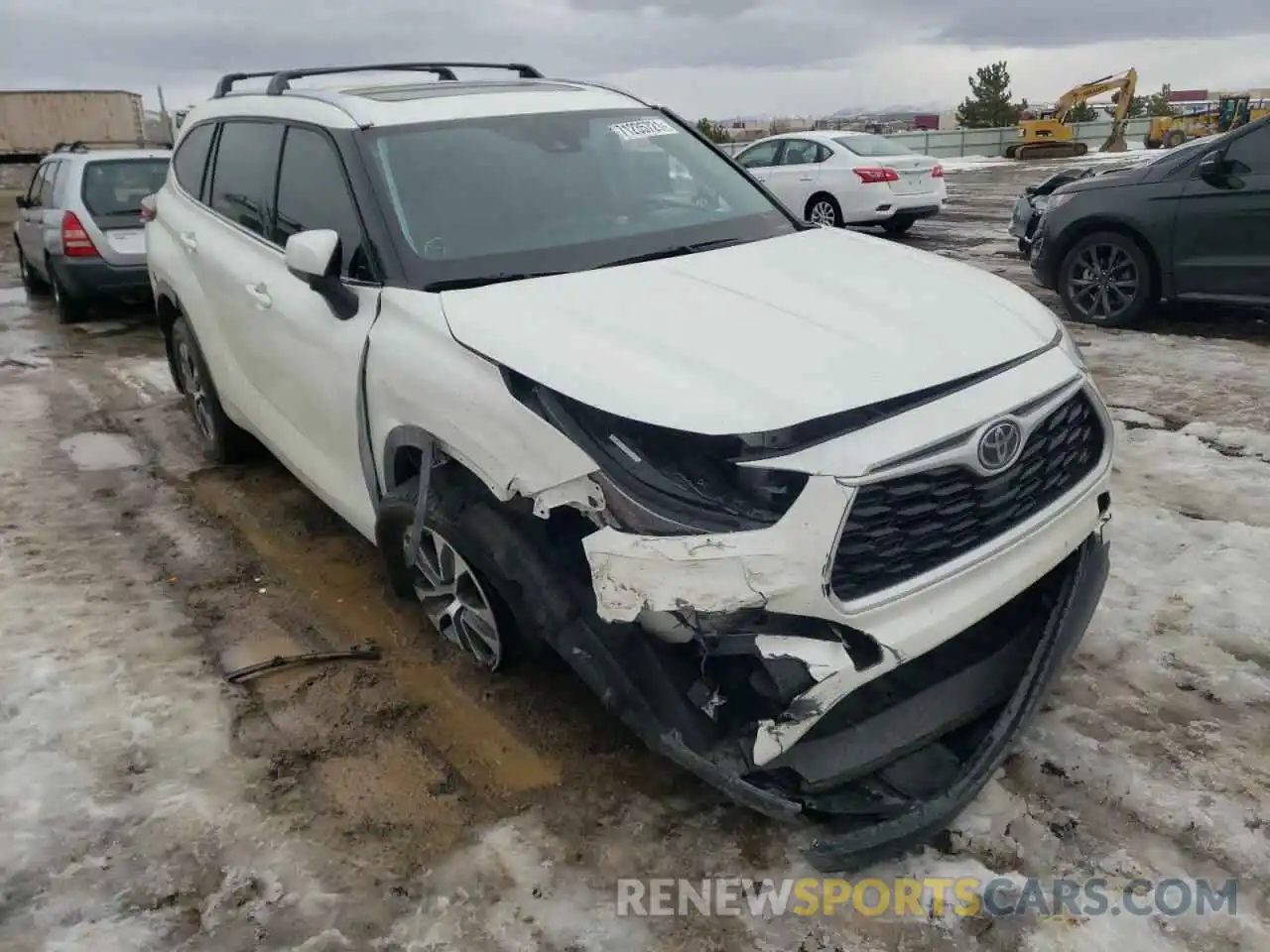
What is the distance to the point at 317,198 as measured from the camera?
3.64 meters

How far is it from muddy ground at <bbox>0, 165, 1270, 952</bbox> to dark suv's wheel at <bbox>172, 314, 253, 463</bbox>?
2.10ft

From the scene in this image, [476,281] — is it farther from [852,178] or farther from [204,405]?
[852,178]

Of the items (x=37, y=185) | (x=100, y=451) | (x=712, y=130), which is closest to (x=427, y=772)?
(x=100, y=451)

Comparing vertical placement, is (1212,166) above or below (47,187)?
below

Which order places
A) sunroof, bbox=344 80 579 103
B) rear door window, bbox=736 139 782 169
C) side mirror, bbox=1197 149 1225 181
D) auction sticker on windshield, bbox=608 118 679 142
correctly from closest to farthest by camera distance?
sunroof, bbox=344 80 579 103, auction sticker on windshield, bbox=608 118 679 142, side mirror, bbox=1197 149 1225 181, rear door window, bbox=736 139 782 169

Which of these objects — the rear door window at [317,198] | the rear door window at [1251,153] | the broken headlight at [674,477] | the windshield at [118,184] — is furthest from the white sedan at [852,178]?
the broken headlight at [674,477]

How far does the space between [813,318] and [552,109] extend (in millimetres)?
1747

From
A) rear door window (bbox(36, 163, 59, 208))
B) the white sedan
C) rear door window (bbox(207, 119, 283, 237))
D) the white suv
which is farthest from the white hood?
the white sedan

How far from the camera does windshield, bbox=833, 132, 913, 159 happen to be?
1321 cm

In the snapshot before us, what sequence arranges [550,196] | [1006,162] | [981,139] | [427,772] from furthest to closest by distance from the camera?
[981,139] < [1006,162] < [550,196] < [427,772]

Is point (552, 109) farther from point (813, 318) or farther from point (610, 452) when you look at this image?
point (610, 452)

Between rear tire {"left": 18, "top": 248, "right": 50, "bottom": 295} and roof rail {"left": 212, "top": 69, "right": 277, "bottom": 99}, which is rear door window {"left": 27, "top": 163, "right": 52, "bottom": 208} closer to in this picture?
rear tire {"left": 18, "top": 248, "right": 50, "bottom": 295}

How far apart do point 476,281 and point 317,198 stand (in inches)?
38.1

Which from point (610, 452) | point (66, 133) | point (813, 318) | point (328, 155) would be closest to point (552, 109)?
point (328, 155)
